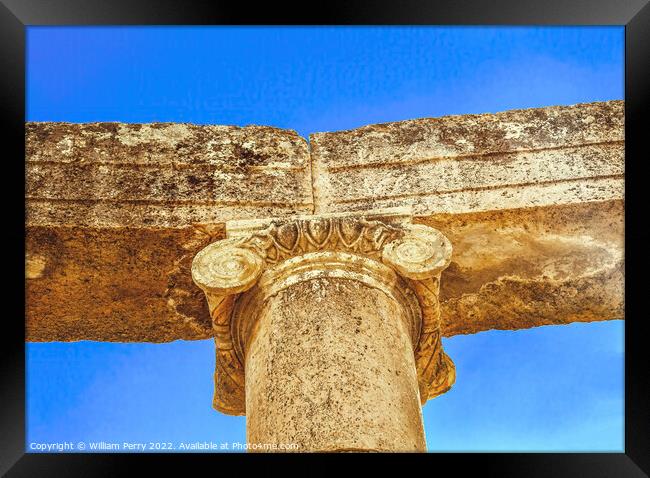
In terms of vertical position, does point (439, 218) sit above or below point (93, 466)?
above

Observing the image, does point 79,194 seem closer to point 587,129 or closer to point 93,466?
point 93,466

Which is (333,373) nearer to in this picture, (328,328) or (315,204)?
(328,328)

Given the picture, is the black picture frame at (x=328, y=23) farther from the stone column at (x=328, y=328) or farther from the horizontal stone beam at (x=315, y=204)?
the stone column at (x=328, y=328)

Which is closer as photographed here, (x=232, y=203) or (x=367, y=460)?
(x=367, y=460)

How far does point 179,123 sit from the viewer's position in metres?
10.0

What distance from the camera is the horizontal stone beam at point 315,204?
30.2 feet

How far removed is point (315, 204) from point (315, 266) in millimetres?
1276

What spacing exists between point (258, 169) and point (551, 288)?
100.0 inches

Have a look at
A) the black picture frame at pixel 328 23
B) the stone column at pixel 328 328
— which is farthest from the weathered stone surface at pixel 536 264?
the black picture frame at pixel 328 23

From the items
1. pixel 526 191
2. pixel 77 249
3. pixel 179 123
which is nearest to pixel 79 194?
pixel 77 249

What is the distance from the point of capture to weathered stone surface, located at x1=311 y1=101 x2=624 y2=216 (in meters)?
9.34

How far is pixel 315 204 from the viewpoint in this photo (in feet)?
31.1

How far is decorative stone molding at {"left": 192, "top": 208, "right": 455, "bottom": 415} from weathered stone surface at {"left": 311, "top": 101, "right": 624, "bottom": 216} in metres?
0.75

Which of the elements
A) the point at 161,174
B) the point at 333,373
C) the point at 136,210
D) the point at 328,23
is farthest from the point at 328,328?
the point at 161,174
